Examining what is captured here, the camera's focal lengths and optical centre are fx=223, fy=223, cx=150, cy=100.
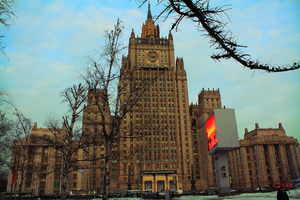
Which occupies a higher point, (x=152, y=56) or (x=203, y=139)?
(x=152, y=56)

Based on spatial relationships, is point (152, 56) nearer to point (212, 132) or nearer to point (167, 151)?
point (167, 151)

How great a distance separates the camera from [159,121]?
318 ft

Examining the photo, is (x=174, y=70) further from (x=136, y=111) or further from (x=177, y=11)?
(x=177, y=11)

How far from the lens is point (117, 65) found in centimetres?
1720

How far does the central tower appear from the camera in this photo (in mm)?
87000

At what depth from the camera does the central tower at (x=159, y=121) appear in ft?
285

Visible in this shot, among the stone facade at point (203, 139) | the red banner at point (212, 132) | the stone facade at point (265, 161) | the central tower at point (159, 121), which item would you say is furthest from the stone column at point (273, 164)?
the red banner at point (212, 132)


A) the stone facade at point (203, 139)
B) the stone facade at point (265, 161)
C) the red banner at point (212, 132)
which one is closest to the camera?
the red banner at point (212, 132)

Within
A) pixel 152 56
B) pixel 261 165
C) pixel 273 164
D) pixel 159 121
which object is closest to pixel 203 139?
pixel 159 121

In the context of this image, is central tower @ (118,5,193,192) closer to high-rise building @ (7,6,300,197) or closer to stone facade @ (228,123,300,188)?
high-rise building @ (7,6,300,197)

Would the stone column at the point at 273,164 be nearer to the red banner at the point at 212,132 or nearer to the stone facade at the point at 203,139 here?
the stone facade at the point at 203,139

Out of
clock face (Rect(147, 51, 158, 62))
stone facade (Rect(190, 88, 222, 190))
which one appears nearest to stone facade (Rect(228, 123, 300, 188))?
stone facade (Rect(190, 88, 222, 190))

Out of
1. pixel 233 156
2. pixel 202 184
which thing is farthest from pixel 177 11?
pixel 233 156

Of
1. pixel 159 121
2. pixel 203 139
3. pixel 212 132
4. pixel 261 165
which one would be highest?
pixel 159 121
